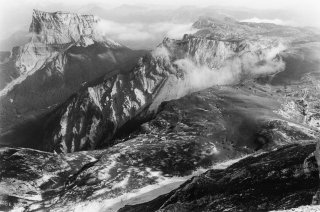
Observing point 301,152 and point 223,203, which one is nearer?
point 223,203

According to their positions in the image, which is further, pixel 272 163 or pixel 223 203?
pixel 272 163

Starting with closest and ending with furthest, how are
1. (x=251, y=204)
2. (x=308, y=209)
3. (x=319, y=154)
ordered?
1. (x=308, y=209)
2. (x=319, y=154)
3. (x=251, y=204)

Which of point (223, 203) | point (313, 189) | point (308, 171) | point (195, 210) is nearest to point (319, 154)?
point (313, 189)

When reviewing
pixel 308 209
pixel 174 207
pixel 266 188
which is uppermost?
pixel 308 209

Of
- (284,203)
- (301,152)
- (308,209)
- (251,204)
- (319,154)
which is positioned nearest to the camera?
(308,209)

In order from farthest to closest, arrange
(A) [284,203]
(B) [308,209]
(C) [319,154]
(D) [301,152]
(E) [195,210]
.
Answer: (D) [301,152] < (E) [195,210] < (A) [284,203] < (C) [319,154] < (B) [308,209]

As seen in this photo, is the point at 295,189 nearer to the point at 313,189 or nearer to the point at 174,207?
the point at 313,189

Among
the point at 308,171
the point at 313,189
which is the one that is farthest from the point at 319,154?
the point at 308,171

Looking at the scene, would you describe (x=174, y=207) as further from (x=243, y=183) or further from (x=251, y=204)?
(x=251, y=204)

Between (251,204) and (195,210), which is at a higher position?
(251,204)
